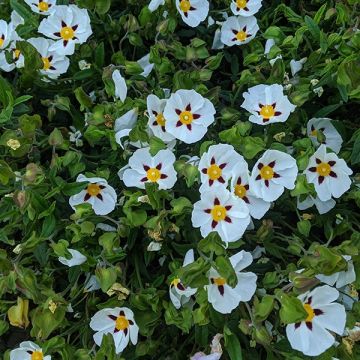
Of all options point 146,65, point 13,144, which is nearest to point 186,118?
point 146,65

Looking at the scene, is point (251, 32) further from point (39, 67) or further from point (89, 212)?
point (89, 212)

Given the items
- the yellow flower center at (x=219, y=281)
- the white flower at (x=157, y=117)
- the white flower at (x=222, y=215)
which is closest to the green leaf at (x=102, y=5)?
the white flower at (x=157, y=117)

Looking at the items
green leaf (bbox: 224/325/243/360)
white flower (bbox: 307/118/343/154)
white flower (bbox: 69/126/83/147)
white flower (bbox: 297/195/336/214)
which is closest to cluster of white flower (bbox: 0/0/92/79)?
white flower (bbox: 69/126/83/147)

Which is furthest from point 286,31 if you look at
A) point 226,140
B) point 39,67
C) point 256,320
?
point 256,320

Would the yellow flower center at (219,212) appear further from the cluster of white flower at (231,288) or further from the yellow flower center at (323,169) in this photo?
the yellow flower center at (323,169)

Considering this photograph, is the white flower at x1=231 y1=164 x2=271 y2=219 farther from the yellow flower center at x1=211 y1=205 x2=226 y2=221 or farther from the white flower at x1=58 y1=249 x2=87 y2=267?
the white flower at x1=58 y1=249 x2=87 y2=267

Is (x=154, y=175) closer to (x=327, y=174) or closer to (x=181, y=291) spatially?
(x=181, y=291)
